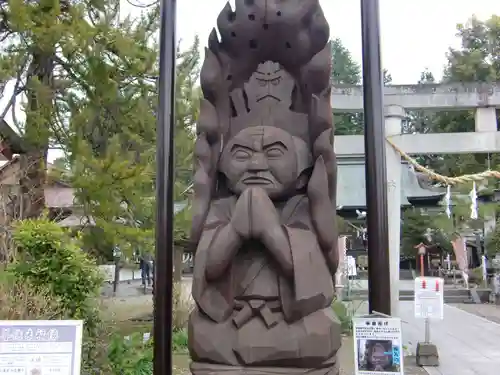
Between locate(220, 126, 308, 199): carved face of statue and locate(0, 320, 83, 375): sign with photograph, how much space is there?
1162mm

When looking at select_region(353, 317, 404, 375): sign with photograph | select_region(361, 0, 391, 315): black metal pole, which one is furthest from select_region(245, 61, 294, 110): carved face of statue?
Answer: select_region(353, 317, 404, 375): sign with photograph

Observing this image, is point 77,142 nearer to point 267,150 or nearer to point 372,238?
point 267,150

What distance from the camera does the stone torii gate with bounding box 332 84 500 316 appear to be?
8102 mm

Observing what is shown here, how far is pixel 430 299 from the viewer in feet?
21.2

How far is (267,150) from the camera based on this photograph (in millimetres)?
2977

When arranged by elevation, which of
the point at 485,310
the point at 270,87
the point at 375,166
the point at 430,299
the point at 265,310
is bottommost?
the point at 485,310

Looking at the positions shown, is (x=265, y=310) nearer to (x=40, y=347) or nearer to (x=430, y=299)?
(x=40, y=347)

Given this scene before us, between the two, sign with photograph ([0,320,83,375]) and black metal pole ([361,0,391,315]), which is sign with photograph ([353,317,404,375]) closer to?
black metal pole ([361,0,391,315])

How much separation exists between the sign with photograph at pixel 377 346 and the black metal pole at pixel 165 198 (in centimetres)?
116

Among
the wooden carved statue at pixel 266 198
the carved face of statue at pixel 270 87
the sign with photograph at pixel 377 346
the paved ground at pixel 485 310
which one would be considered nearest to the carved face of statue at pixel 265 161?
the wooden carved statue at pixel 266 198

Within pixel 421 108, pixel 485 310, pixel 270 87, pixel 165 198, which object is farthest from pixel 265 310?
pixel 485 310

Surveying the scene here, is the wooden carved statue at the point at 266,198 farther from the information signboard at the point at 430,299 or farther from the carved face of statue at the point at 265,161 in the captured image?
the information signboard at the point at 430,299

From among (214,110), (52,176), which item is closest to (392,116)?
(52,176)

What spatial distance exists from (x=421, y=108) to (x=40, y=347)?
7.72m
